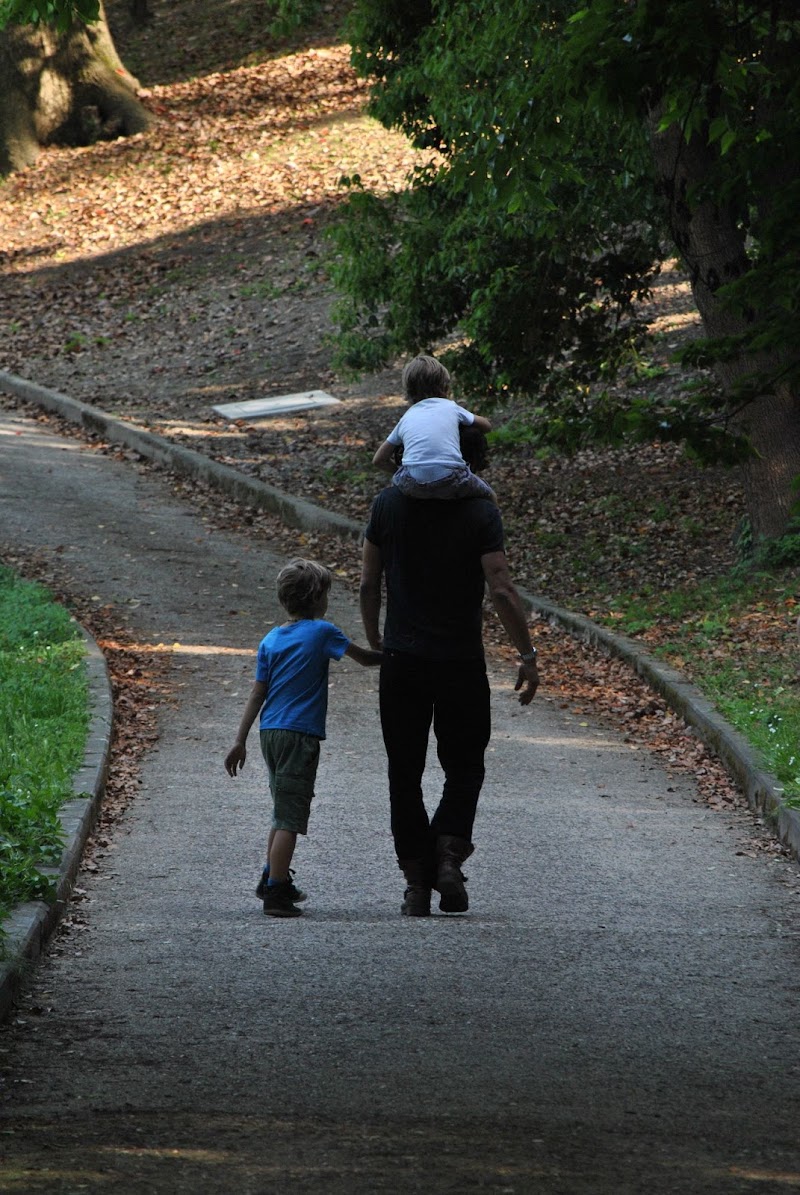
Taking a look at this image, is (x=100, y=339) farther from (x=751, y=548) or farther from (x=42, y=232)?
(x=751, y=548)

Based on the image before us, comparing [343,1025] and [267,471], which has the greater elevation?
[343,1025]

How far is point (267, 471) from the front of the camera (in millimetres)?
17281

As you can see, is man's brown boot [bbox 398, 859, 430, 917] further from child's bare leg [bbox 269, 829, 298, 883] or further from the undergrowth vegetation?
the undergrowth vegetation

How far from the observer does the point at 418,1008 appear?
488cm

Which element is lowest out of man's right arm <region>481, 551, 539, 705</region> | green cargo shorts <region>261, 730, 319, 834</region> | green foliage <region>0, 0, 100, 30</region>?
green cargo shorts <region>261, 730, 319, 834</region>

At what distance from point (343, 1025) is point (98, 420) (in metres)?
15.2

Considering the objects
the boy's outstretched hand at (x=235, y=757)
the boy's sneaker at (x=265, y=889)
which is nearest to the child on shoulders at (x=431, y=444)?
the boy's outstretched hand at (x=235, y=757)

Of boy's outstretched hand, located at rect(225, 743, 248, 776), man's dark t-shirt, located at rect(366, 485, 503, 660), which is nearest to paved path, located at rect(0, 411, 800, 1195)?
boy's outstretched hand, located at rect(225, 743, 248, 776)

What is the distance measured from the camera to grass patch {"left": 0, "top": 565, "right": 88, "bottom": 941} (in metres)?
6.18

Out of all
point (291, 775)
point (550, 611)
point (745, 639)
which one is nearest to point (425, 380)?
point (291, 775)

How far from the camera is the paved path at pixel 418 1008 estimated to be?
3.67 metres

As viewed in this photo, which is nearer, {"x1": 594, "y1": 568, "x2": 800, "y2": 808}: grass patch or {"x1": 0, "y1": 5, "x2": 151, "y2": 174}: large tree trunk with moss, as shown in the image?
{"x1": 594, "y1": 568, "x2": 800, "y2": 808}: grass patch

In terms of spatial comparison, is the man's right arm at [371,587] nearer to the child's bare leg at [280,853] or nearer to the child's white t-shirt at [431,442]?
the child's white t-shirt at [431,442]

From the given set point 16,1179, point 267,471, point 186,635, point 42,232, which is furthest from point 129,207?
point 16,1179
